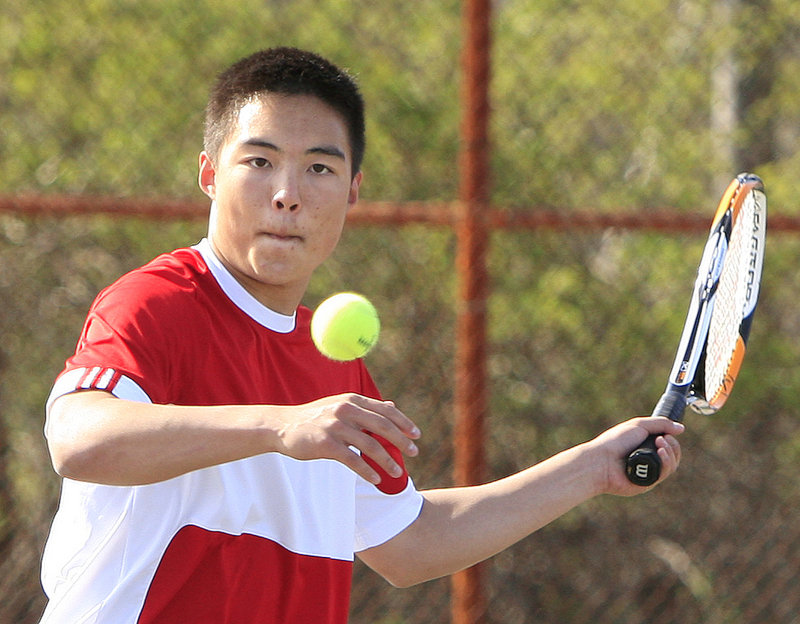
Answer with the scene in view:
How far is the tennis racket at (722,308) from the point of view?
105 inches

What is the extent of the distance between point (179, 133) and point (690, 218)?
229 centimetres

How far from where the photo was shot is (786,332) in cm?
485

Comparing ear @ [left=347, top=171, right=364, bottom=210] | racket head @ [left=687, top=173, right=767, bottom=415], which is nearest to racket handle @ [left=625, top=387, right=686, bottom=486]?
racket head @ [left=687, top=173, right=767, bottom=415]

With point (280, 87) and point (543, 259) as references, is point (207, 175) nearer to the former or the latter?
point (280, 87)

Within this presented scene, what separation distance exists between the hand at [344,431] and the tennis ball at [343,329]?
50 centimetres

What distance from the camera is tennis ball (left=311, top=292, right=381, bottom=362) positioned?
2197 millimetres

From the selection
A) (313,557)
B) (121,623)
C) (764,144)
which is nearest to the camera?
(121,623)

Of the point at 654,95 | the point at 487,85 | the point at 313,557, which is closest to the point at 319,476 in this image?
the point at 313,557

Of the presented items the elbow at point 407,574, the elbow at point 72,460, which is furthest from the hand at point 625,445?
the elbow at point 72,460

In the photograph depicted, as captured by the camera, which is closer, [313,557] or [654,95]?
[313,557]

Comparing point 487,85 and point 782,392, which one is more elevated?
point 487,85

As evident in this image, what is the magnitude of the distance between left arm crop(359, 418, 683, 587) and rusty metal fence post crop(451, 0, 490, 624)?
56.1 inches

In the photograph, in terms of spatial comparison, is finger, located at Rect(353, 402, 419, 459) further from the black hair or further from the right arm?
the black hair

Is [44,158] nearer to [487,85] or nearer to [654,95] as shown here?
[487,85]
